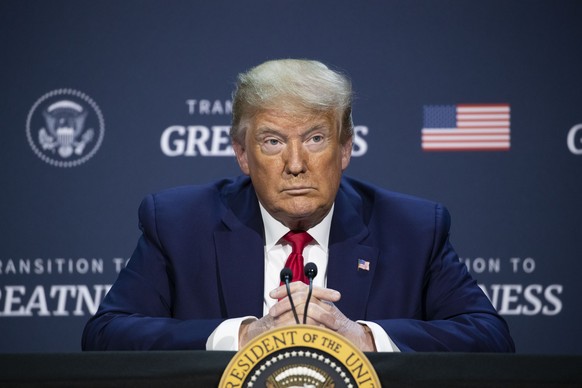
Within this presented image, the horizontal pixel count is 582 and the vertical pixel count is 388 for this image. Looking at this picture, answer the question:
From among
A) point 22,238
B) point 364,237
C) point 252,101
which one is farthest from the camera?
point 22,238

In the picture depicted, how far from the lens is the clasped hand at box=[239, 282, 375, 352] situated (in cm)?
203

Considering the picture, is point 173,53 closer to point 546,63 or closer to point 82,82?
point 82,82

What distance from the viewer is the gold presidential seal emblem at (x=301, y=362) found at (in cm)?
151

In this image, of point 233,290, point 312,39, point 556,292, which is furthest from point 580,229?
point 233,290

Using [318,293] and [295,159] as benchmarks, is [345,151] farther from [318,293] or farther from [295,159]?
[318,293]

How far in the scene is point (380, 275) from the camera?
2.56 meters

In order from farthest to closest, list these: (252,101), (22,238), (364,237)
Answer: (22,238), (364,237), (252,101)

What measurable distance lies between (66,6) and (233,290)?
5.88 ft

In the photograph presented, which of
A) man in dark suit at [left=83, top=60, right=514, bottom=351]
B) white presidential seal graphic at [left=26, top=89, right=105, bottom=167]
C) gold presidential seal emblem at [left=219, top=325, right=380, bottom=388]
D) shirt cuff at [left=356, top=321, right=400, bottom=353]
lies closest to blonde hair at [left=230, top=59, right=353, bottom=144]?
man in dark suit at [left=83, top=60, right=514, bottom=351]

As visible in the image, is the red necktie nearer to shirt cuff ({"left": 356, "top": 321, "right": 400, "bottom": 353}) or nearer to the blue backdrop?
shirt cuff ({"left": 356, "top": 321, "right": 400, "bottom": 353})

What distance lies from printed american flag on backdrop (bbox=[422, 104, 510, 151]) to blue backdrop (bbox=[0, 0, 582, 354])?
0.02m

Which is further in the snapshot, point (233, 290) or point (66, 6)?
point (66, 6)

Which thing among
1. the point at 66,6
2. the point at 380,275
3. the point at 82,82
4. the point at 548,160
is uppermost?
the point at 66,6

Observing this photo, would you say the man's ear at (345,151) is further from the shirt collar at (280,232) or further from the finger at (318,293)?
the finger at (318,293)
